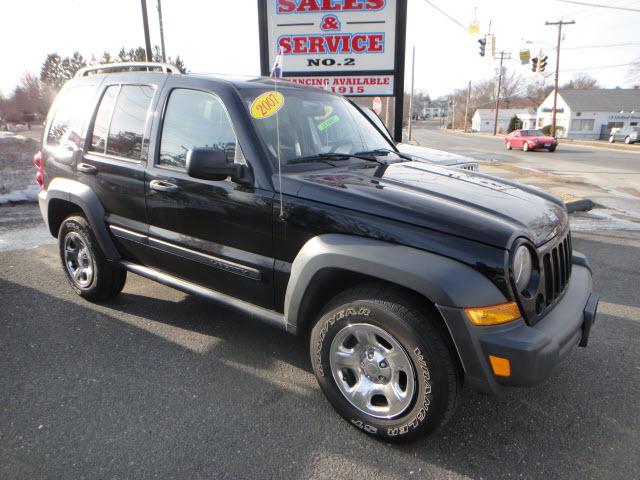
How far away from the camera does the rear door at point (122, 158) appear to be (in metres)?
3.38

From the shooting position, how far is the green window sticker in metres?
3.30

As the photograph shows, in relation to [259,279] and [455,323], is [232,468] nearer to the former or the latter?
[259,279]

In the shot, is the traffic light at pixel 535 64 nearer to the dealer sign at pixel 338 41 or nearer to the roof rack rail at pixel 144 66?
the dealer sign at pixel 338 41

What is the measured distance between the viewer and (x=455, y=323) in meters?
2.11

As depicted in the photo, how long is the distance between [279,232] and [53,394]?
176 centimetres

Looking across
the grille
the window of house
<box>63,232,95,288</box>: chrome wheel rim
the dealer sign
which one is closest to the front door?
<box>63,232,95,288</box>: chrome wheel rim

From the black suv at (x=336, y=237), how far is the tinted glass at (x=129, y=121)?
15 millimetres

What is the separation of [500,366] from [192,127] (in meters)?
2.39

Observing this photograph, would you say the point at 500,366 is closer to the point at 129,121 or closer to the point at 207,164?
the point at 207,164

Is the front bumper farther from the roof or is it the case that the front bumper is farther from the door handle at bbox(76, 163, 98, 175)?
the roof

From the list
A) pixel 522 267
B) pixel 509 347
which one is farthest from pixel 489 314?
pixel 522 267

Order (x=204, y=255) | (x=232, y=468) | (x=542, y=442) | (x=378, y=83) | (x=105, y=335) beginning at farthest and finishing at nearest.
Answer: (x=378, y=83) → (x=105, y=335) → (x=204, y=255) → (x=542, y=442) → (x=232, y=468)

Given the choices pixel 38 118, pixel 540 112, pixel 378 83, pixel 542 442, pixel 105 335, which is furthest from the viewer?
pixel 540 112

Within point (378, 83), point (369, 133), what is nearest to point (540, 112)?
point (378, 83)
